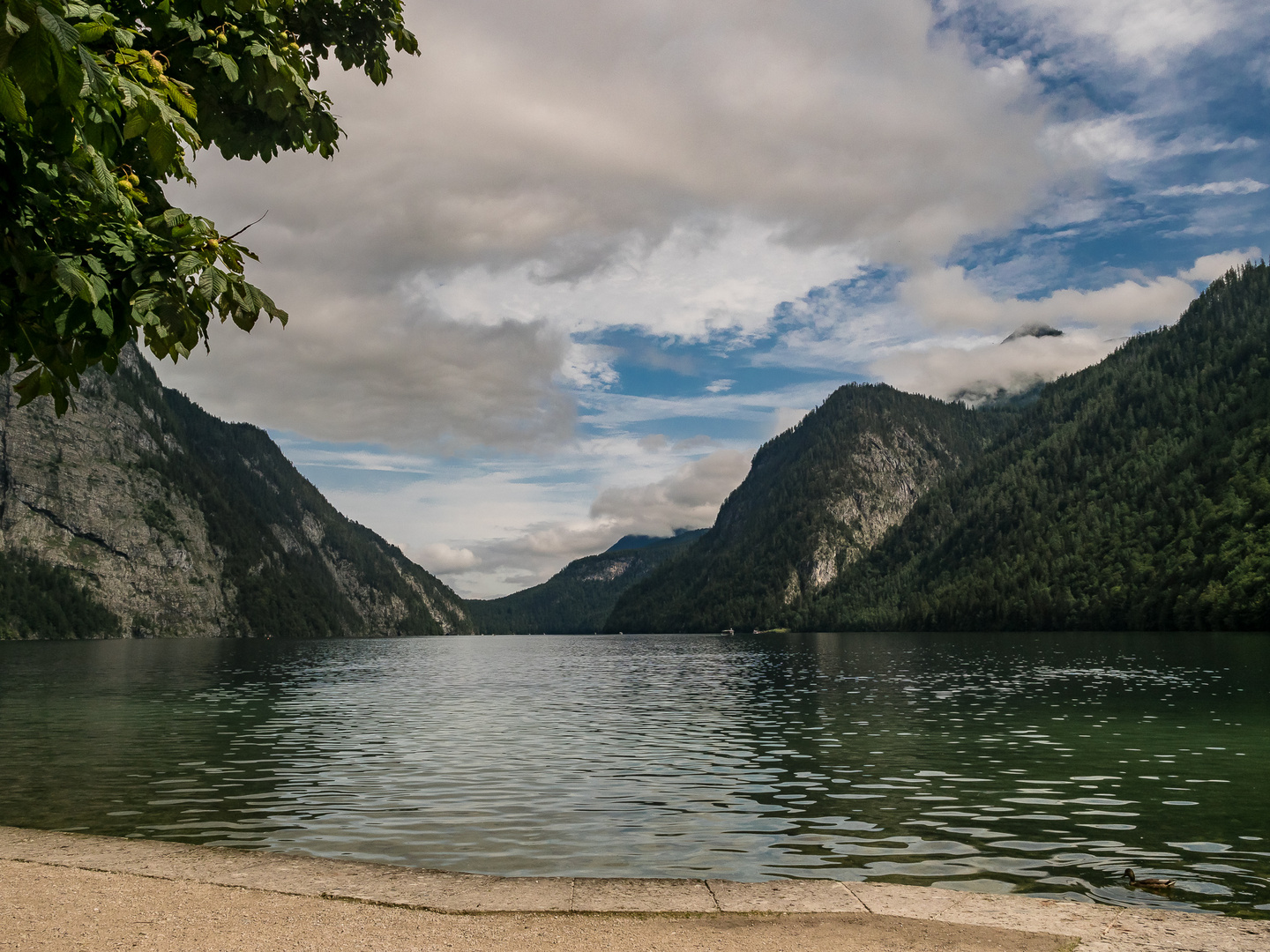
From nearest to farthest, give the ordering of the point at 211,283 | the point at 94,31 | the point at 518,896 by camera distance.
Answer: the point at 94,31, the point at 211,283, the point at 518,896

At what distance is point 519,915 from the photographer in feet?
35.7

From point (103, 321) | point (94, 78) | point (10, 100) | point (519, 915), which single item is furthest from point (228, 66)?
point (519, 915)

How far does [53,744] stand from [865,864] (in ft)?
121

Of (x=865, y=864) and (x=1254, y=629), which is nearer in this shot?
(x=865, y=864)

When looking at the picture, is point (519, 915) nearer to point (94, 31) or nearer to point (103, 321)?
point (103, 321)

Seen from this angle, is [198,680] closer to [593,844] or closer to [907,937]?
[593,844]

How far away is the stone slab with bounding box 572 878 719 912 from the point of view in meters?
11.2

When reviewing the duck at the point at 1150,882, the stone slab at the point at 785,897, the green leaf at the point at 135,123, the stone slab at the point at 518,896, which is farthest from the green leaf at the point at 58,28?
the duck at the point at 1150,882

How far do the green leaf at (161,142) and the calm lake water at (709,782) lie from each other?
637 inches

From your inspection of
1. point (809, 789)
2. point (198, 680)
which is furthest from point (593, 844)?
point (198, 680)

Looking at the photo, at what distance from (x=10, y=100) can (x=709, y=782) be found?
94.9 feet

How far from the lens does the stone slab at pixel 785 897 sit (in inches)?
445

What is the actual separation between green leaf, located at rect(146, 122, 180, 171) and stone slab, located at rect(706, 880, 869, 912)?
33.0 ft

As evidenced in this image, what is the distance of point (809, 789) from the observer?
94.0ft
